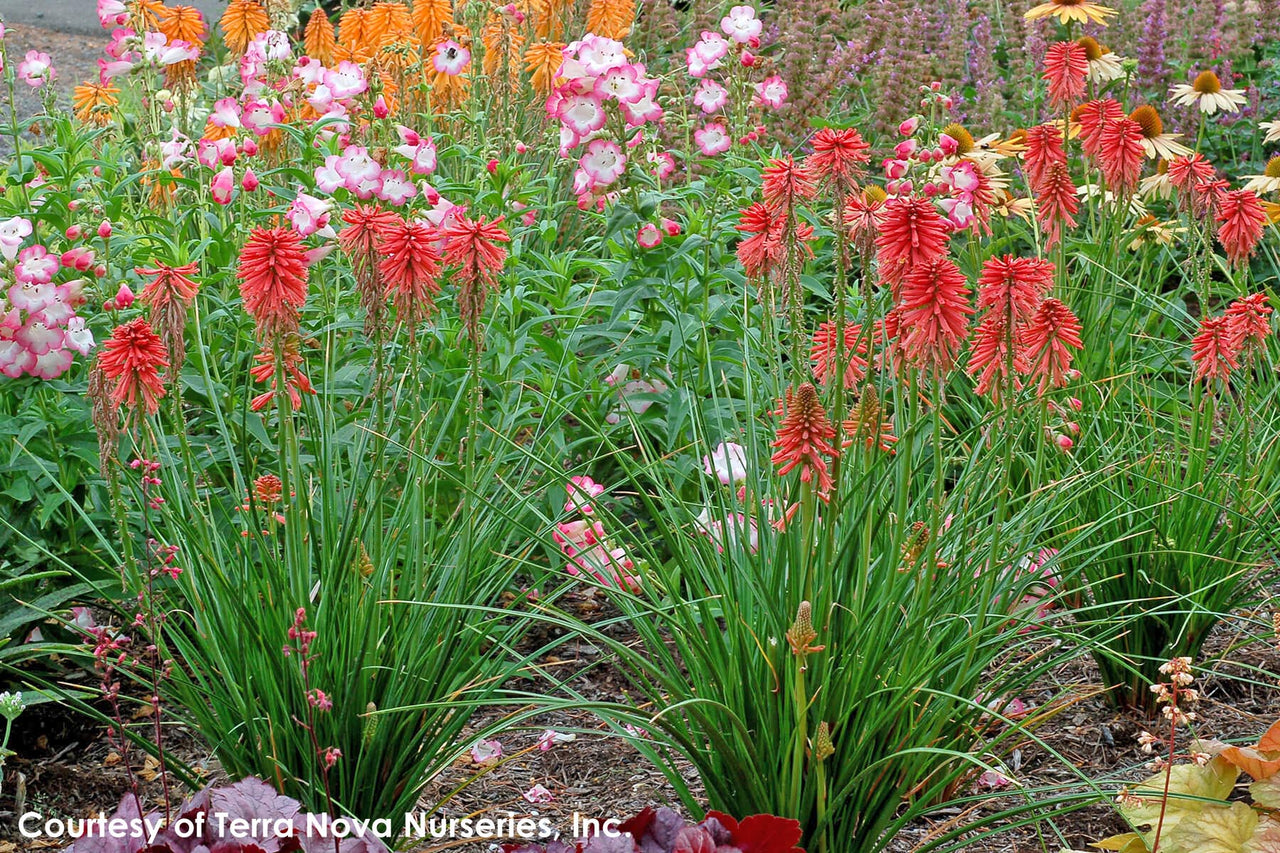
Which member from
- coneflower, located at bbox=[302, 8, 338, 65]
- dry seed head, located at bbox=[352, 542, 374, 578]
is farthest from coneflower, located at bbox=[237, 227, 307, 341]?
coneflower, located at bbox=[302, 8, 338, 65]

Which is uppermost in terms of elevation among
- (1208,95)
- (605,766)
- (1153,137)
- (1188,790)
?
(1208,95)

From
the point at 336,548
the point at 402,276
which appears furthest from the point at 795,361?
the point at 336,548

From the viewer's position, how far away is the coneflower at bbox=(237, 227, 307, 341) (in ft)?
7.22

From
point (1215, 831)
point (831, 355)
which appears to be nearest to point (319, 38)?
point (831, 355)

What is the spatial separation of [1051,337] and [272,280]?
1378 millimetres

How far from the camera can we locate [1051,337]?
2.35 metres

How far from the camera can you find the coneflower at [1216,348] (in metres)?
2.77

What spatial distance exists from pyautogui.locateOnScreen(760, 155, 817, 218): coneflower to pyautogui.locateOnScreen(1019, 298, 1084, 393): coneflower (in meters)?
0.52

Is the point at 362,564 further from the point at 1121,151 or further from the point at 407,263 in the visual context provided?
the point at 1121,151

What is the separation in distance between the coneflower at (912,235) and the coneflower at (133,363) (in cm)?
120

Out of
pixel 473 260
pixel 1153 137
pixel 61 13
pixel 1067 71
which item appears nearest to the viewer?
pixel 473 260

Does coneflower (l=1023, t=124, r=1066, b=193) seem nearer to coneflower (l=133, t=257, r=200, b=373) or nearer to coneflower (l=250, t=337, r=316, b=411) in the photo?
coneflower (l=250, t=337, r=316, b=411)

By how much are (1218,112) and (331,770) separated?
5856 millimetres

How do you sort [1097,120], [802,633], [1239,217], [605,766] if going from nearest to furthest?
[802,633] < [605,766] < [1239,217] < [1097,120]
